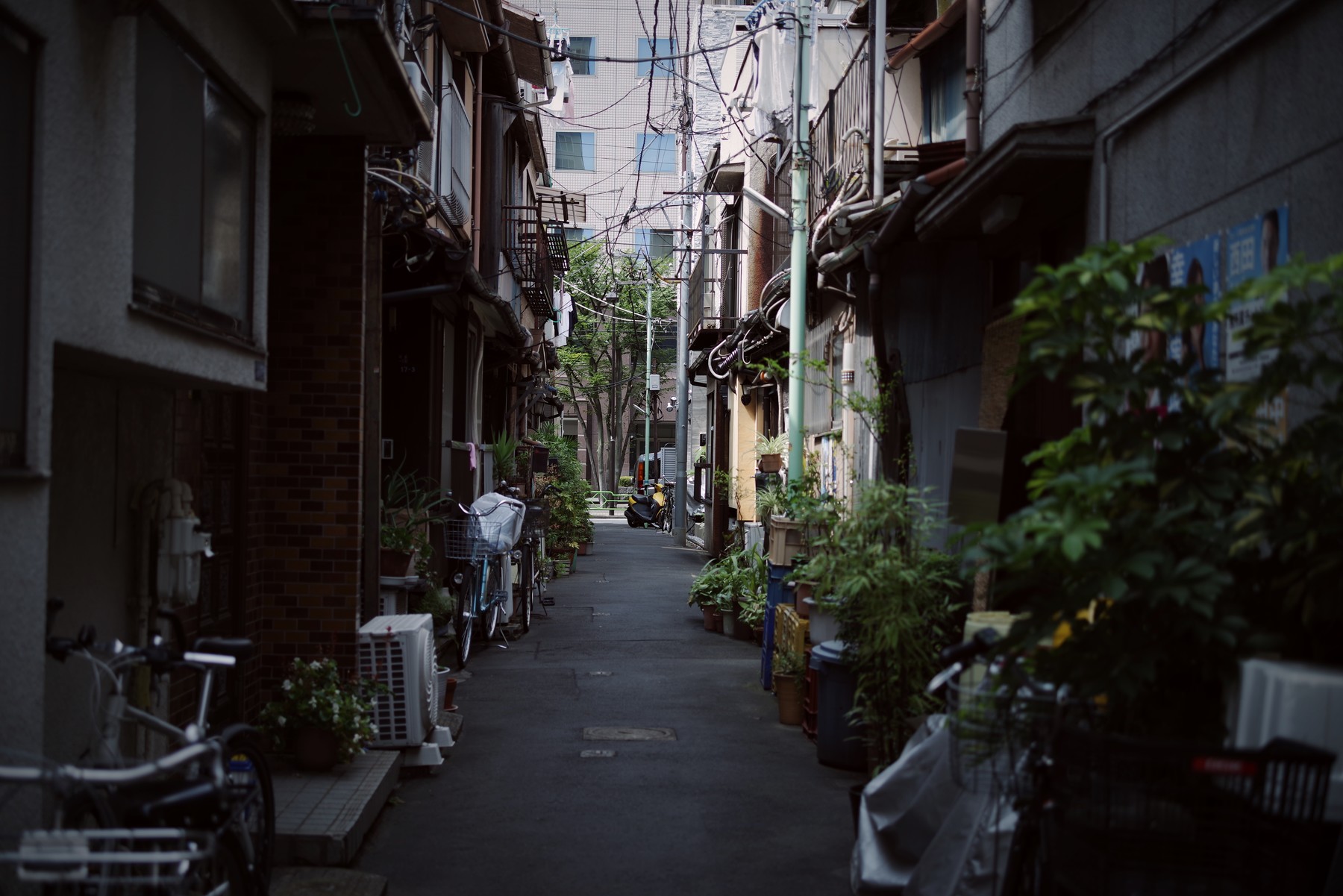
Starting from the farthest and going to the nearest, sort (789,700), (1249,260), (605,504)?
(605,504), (789,700), (1249,260)

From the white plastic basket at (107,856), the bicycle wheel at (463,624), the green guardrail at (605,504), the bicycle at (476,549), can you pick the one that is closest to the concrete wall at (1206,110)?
the white plastic basket at (107,856)

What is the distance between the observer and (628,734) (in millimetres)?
9375

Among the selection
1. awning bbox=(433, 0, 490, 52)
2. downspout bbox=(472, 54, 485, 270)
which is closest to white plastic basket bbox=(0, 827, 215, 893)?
awning bbox=(433, 0, 490, 52)

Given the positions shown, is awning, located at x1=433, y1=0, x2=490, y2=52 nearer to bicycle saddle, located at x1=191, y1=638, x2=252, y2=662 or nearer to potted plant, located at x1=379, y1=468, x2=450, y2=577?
potted plant, located at x1=379, y1=468, x2=450, y2=577

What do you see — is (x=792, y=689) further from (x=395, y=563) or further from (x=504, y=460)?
(x=504, y=460)

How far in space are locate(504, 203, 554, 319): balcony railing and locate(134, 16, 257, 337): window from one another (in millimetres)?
12730

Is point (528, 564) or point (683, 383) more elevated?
point (683, 383)

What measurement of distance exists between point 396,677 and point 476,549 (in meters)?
4.57

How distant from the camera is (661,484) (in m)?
41.6

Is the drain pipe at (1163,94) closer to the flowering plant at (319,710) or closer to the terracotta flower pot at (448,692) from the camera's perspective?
the flowering plant at (319,710)

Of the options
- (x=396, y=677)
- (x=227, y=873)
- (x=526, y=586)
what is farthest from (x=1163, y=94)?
(x=526, y=586)

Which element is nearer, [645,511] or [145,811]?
[145,811]

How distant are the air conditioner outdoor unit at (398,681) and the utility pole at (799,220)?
5809 millimetres

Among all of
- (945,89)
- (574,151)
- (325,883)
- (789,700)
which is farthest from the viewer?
(574,151)
